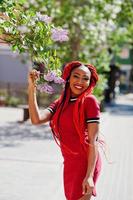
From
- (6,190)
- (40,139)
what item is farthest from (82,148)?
(40,139)

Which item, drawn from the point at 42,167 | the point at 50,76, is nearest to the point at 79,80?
the point at 50,76

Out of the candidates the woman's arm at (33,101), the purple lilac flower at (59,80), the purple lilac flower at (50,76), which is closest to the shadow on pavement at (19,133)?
the purple lilac flower at (50,76)

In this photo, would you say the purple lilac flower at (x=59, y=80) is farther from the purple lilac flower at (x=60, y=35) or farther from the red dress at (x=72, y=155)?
the purple lilac flower at (x=60, y=35)

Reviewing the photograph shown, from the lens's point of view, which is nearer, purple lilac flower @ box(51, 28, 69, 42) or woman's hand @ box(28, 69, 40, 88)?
woman's hand @ box(28, 69, 40, 88)

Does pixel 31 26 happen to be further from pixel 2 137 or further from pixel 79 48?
pixel 79 48

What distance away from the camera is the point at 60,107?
4562mm

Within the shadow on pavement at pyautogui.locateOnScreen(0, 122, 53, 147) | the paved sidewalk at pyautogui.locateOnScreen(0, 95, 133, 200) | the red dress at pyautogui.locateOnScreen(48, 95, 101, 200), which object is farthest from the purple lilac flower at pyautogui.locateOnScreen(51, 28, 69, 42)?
Result: the shadow on pavement at pyautogui.locateOnScreen(0, 122, 53, 147)

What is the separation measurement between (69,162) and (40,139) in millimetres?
11517

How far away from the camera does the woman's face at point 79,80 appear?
177 inches

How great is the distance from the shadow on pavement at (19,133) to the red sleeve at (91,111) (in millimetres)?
10140

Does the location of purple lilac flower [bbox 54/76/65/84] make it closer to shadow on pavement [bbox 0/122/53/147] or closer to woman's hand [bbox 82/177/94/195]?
woman's hand [bbox 82/177/94/195]

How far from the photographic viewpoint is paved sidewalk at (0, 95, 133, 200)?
28.1 feet

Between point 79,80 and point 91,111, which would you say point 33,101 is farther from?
point 91,111

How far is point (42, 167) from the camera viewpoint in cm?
1096
